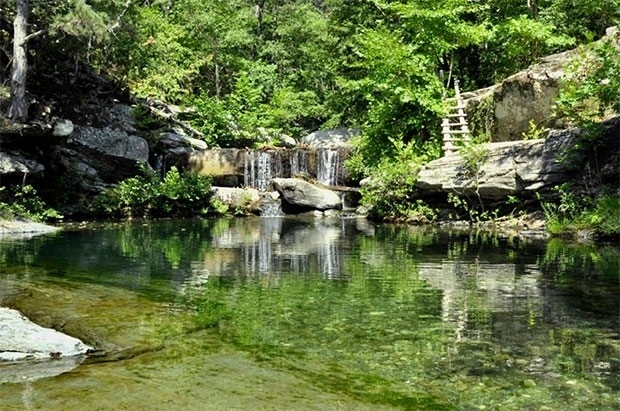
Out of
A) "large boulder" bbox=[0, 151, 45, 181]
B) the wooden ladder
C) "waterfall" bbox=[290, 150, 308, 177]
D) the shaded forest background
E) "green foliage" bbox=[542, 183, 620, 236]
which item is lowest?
"green foliage" bbox=[542, 183, 620, 236]

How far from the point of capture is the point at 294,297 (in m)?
8.34

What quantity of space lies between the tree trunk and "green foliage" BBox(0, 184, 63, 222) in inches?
89.0

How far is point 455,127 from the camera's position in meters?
23.9

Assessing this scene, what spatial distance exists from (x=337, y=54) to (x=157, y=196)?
14.1m

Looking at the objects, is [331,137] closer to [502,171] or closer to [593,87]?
[502,171]

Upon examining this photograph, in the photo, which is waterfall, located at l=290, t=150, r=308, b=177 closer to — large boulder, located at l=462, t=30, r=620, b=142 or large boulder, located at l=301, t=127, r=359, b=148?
large boulder, located at l=301, t=127, r=359, b=148

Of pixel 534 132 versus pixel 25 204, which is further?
pixel 534 132

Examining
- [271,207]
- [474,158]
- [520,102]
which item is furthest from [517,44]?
[271,207]

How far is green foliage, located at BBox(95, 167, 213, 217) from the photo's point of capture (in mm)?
22641

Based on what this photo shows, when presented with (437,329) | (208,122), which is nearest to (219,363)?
(437,329)

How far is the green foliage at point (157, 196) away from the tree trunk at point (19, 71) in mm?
4258

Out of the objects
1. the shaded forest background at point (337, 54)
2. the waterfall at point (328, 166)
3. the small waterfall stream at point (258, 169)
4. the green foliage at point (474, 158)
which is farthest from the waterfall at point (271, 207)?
the green foliage at point (474, 158)

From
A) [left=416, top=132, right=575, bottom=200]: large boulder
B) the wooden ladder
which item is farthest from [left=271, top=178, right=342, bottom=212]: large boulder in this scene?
[left=416, top=132, right=575, bottom=200]: large boulder

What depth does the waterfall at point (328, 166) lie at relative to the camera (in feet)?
92.9
